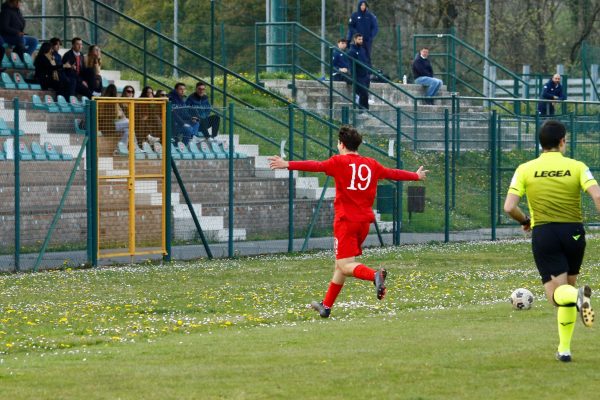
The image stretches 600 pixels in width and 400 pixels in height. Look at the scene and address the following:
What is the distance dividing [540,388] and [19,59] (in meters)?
19.0

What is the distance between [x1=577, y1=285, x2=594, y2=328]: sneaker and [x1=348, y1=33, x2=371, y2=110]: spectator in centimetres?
2107

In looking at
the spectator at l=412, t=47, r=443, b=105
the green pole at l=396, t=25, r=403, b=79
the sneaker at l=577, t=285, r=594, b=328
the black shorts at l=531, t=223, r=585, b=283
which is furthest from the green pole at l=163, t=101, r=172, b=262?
the green pole at l=396, t=25, r=403, b=79

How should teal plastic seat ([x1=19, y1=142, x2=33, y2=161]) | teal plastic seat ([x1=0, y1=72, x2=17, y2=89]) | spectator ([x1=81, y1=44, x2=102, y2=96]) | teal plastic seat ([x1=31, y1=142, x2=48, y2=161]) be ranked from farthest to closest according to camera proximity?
spectator ([x1=81, y1=44, x2=102, y2=96])
teal plastic seat ([x1=0, y1=72, x2=17, y2=89])
teal plastic seat ([x1=31, y1=142, x2=48, y2=161])
teal plastic seat ([x1=19, y1=142, x2=33, y2=161])

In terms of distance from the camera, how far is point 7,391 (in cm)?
965

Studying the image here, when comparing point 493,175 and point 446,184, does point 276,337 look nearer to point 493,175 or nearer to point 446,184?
point 446,184

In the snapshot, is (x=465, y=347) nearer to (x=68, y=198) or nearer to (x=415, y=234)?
(x=68, y=198)

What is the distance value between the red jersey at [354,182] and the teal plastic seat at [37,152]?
878cm

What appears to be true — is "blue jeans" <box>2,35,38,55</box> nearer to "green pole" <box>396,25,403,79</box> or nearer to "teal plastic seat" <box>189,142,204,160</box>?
"teal plastic seat" <box>189,142,204,160</box>

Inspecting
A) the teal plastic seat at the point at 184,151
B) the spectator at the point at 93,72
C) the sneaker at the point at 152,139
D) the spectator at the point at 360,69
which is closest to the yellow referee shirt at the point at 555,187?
the sneaker at the point at 152,139

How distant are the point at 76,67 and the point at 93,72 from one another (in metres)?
0.37

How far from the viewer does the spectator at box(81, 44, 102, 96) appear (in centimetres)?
2547

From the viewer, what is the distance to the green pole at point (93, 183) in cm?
2064

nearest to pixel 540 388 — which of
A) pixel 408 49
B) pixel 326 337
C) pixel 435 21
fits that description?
pixel 326 337

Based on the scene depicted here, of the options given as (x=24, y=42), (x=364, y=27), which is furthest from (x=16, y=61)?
(x=364, y=27)
